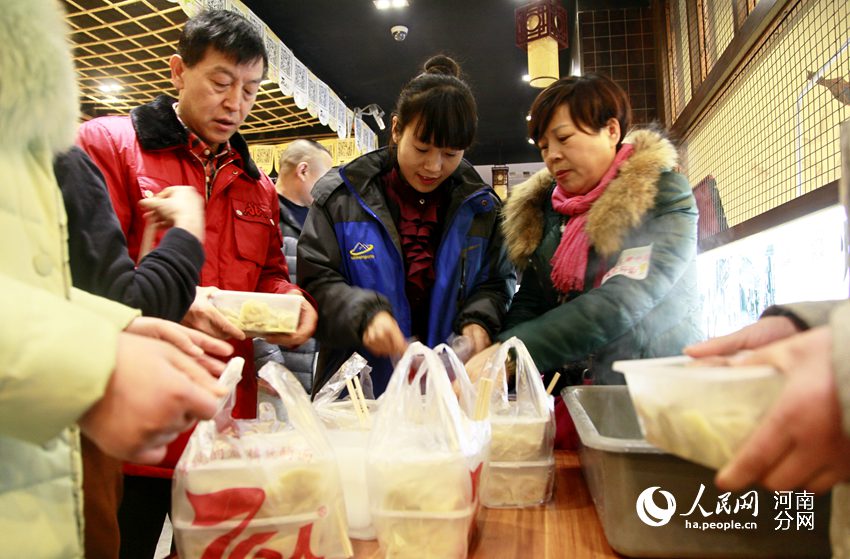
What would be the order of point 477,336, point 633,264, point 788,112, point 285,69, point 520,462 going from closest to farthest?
point 520,462
point 633,264
point 477,336
point 788,112
point 285,69

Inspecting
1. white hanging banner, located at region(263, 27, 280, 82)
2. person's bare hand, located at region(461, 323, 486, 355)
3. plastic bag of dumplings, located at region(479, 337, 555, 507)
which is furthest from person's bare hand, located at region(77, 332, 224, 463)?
white hanging banner, located at region(263, 27, 280, 82)

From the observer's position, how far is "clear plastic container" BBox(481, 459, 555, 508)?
108 centimetres

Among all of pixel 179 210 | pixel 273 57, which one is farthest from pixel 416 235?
pixel 273 57

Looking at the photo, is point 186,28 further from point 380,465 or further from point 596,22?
point 596,22

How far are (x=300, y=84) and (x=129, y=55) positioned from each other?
143cm

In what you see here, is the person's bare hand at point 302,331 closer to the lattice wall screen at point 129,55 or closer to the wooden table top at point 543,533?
the wooden table top at point 543,533

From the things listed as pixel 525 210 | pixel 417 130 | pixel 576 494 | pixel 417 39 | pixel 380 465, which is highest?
pixel 417 39

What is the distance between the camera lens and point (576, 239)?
1.62 meters

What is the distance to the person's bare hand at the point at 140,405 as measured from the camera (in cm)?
52

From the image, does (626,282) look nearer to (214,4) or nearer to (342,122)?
(214,4)

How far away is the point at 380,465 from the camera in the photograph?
83cm

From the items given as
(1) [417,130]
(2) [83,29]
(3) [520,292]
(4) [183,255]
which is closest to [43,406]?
(4) [183,255]

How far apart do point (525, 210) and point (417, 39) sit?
4.71 m

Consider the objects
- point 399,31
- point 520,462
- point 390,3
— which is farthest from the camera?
point 399,31
